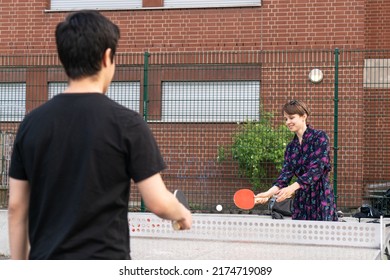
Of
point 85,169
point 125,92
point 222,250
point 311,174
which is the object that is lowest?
point 222,250

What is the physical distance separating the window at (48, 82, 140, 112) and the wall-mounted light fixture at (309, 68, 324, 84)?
2.81m

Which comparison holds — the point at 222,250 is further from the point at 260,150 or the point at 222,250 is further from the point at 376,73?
the point at 376,73

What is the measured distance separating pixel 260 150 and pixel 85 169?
8.54 meters

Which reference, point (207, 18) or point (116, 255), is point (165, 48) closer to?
point (207, 18)

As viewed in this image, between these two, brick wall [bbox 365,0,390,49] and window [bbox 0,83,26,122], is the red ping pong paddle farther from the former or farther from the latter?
brick wall [bbox 365,0,390,49]

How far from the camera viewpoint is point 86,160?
8.07ft

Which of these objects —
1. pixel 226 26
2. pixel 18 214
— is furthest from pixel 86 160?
pixel 226 26

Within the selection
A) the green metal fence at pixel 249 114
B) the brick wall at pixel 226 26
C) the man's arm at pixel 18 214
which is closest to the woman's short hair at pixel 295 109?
the man's arm at pixel 18 214

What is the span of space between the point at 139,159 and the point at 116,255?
0.37 metres

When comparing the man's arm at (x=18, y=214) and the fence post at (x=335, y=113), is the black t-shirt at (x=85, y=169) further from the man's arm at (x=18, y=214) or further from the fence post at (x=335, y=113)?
the fence post at (x=335, y=113)

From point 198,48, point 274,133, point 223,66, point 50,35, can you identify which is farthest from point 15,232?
point 50,35

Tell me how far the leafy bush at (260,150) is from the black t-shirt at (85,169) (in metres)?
8.24

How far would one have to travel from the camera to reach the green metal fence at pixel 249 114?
10.7 m

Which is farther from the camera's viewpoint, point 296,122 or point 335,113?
point 335,113
